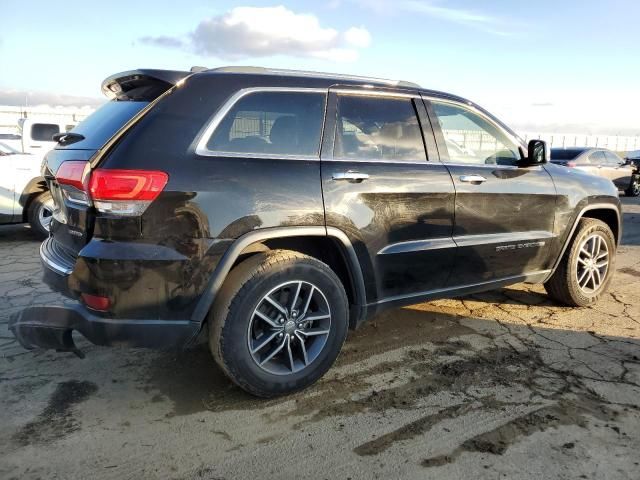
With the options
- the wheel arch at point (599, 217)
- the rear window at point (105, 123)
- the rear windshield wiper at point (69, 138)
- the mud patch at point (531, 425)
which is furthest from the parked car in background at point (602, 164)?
the rear windshield wiper at point (69, 138)

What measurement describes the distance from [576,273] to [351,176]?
8.86 feet

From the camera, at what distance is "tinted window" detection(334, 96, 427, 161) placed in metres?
3.30

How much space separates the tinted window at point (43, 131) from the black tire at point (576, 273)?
13.7m

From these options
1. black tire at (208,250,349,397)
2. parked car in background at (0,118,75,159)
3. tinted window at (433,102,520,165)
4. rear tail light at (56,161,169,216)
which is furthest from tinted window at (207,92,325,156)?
parked car in background at (0,118,75,159)

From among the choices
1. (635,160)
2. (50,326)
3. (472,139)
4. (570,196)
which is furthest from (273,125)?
(635,160)

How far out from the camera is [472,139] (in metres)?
4.08

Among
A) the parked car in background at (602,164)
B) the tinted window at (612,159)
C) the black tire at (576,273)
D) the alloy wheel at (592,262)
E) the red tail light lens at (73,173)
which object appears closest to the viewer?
the red tail light lens at (73,173)

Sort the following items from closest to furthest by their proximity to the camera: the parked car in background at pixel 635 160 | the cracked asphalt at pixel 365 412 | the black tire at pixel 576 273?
the cracked asphalt at pixel 365 412 < the black tire at pixel 576 273 < the parked car in background at pixel 635 160

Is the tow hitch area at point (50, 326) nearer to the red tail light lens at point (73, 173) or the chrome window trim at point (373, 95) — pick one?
the red tail light lens at point (73, 173)

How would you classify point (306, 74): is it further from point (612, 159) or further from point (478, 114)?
point (612, 159)

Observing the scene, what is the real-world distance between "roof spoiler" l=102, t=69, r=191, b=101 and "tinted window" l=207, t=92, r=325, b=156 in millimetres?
378

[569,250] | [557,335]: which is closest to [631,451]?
[557,335]

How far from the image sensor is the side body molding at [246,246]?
2762 millimetres

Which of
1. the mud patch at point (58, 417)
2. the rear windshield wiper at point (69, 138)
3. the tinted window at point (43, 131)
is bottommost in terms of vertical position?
the mud patch at point (58, 417)
